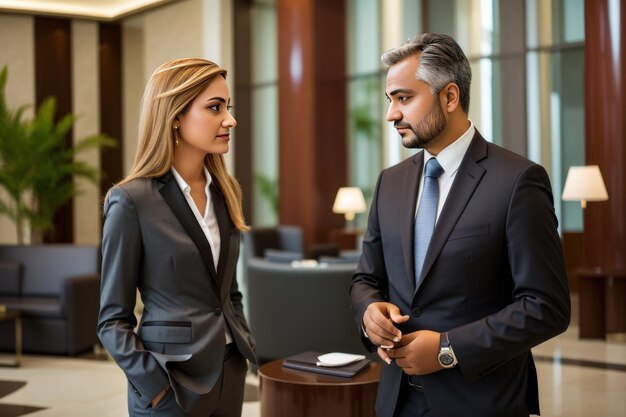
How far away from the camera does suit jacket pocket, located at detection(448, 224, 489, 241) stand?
77.9 inches

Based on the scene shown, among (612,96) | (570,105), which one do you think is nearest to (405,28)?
(570,105)

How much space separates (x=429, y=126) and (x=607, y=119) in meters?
6.51

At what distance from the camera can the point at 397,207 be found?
218 centimetres

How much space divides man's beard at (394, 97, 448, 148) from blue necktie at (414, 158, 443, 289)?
107 millimetres

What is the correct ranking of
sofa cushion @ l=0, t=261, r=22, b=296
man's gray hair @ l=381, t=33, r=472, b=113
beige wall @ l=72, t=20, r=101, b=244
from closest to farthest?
man's gray hair @ l=381, t=33, r=472, b=113 < sofa cushion @ l=0, t=261, r=22, b=296 < beige wall @ l=72, t=20, r=101, b=244

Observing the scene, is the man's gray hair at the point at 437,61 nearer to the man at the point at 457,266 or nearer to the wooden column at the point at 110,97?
the man at the point at 457,266

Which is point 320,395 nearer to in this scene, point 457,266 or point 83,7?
point 457,266

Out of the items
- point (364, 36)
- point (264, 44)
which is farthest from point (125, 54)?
point (364, 36)

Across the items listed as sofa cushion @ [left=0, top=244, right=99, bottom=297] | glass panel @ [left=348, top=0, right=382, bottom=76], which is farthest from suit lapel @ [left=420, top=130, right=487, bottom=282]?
glass panel @ [left=348, top=0, right=382, bottom=76]

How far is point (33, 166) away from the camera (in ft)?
42.1

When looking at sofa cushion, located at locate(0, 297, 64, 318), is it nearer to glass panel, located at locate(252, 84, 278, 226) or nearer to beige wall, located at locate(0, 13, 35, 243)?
glass panel, located at locate(252, 84, 278, 226)

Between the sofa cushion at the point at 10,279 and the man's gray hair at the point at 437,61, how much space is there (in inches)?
289

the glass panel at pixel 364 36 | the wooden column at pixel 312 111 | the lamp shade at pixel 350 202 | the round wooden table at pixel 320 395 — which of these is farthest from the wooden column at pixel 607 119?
the glass panel at pixel 364 36

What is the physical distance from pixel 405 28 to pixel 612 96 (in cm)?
574
